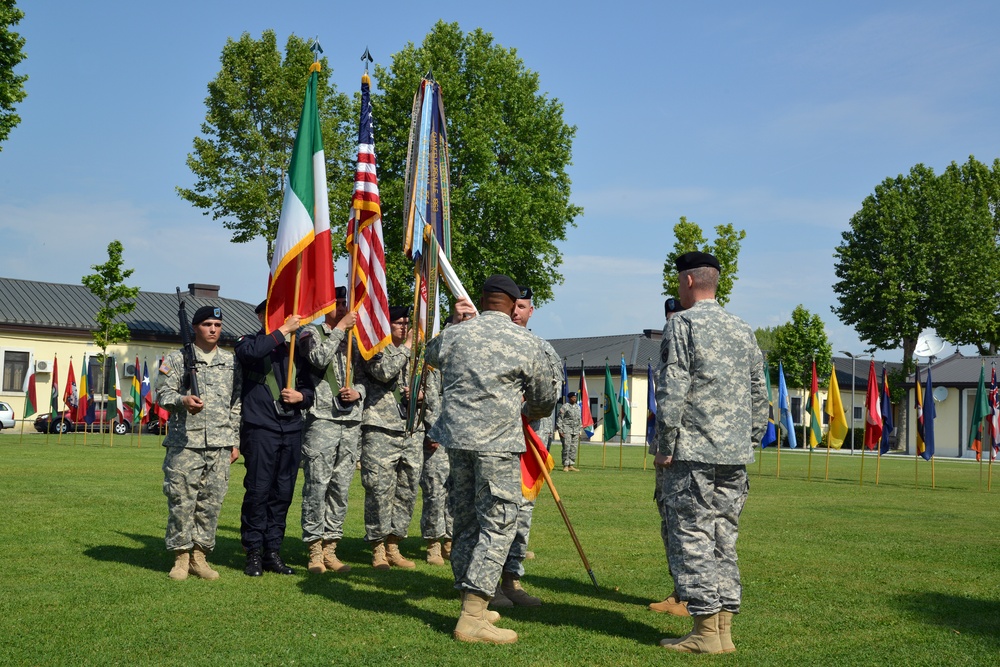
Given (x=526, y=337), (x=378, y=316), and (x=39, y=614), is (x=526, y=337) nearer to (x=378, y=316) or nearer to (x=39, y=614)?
(x=378, y=316)

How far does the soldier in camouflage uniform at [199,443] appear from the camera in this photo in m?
8.27

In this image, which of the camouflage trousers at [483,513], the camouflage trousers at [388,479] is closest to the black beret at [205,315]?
the camouflage trousers at [388,479]

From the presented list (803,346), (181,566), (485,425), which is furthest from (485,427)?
(803,346)

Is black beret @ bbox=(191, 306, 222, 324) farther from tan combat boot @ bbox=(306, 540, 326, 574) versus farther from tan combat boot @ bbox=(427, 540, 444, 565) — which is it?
tan combat boot @ bbox=(427, 540, 444, 565)

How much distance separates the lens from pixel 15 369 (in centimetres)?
5203

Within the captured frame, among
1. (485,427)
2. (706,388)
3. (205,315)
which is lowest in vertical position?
(485,427)

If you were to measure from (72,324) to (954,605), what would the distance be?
174 ft

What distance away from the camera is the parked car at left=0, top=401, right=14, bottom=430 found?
48.8 metres

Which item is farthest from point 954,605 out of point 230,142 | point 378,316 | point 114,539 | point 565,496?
point 230,142

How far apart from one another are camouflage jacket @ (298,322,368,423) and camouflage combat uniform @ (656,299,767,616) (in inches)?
141

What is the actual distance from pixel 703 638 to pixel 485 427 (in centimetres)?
192

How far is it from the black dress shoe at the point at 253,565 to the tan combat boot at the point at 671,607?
11.0ft

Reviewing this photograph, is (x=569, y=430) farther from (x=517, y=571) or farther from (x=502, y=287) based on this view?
(x=502, y=287)

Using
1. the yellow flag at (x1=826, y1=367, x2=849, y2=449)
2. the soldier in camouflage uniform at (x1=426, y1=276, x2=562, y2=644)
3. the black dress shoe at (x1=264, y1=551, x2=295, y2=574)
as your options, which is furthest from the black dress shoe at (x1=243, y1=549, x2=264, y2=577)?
the yellow flag at (x1=826, y1=367, x2=849, y2=449)
